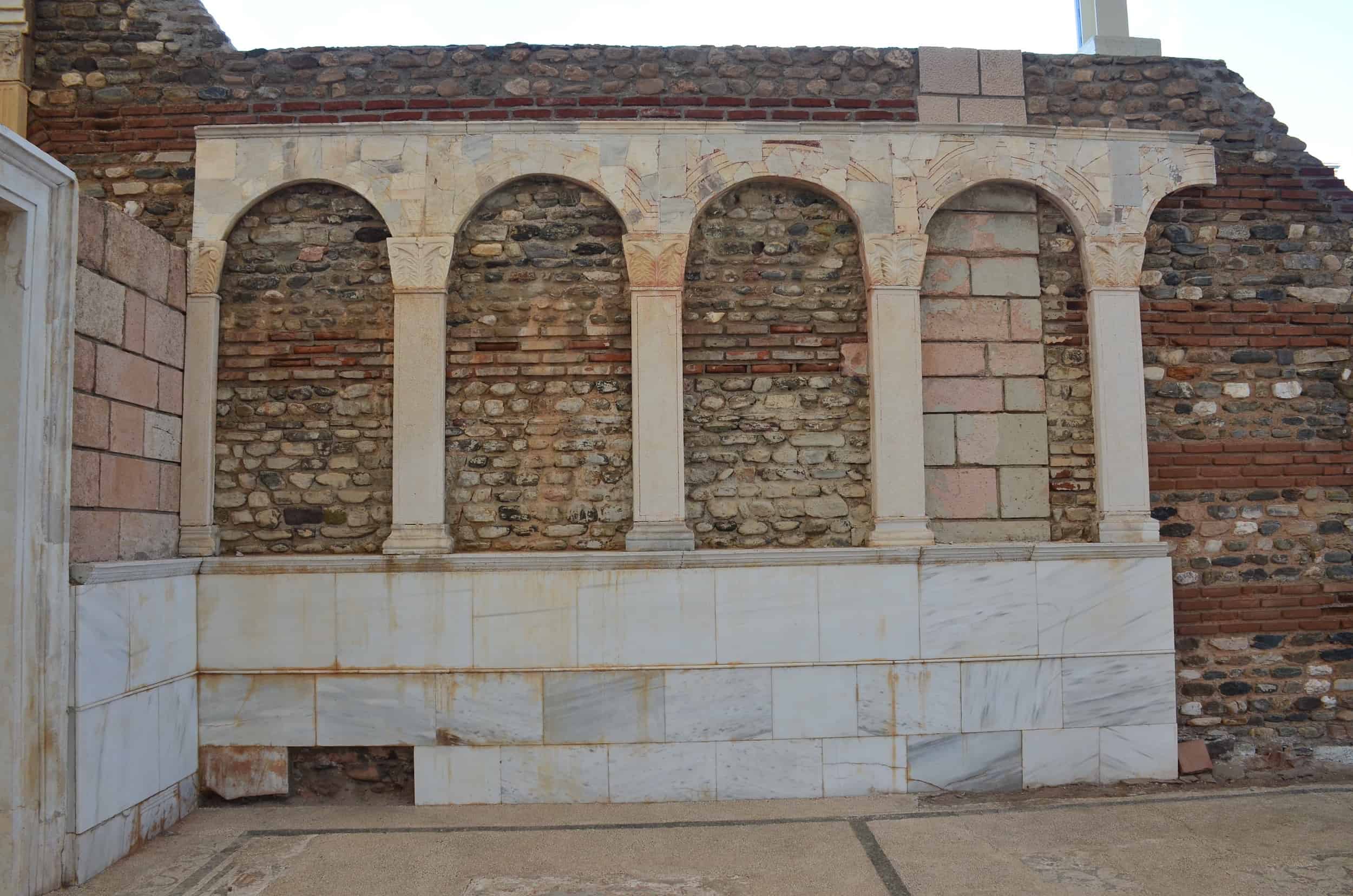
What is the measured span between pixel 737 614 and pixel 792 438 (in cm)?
109

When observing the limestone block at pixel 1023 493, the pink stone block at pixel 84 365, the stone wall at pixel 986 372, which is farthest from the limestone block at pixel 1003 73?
the pink stone block at pixel 84 365

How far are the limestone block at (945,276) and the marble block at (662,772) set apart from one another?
2997 millimetres

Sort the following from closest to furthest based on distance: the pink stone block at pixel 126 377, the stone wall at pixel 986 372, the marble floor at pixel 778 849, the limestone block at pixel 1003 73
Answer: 1. the marble floor at pixel 778 849
2. the pink stone block at pixel 126 377
3. the stone wall at pixel 986 372
4. the limestone block at pixel 1003 73

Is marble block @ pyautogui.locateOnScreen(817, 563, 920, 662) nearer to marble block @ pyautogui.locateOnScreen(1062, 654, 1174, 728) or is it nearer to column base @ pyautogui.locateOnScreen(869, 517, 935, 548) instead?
column base @ pyautogui.locateOnScreen(869, 517, 935, 548)

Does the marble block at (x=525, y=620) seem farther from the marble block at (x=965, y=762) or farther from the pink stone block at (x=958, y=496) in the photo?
the pink stone block at (x=958, y=496)

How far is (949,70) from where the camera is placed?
5984 millimetres

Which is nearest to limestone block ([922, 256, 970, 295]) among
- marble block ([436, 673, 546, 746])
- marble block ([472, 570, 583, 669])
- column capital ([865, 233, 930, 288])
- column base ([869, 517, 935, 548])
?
column capital ([865, 233, 930, 288])

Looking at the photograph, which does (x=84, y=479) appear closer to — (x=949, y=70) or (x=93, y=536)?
(x=93, y=536)

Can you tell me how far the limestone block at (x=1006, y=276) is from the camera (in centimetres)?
591

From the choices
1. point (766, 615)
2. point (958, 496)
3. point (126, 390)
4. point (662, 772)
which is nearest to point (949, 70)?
point (958, 496)

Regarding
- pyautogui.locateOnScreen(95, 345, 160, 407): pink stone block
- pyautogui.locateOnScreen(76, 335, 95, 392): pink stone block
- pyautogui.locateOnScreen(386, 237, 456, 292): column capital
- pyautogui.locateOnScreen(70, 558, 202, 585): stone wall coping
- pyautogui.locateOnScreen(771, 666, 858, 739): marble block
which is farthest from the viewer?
pyautogui.locateOnScreen(386, 237, 456, 292): column capital

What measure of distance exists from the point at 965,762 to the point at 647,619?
199 cm

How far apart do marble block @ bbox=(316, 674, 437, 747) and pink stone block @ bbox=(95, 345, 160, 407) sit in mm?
1783

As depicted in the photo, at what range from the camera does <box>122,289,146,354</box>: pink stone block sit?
4.98 metres
